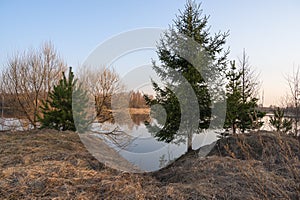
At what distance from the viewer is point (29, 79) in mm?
13828

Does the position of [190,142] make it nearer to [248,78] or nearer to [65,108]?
[65,108]

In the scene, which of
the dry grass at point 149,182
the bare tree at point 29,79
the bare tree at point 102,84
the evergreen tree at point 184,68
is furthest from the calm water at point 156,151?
the bare tree at point 29,79

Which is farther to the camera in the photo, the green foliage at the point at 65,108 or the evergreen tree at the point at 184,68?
the green foliage at the point at 65,108

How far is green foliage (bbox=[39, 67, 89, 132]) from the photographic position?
899 centimetres

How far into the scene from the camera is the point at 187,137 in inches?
299

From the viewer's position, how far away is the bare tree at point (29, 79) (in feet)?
44.8

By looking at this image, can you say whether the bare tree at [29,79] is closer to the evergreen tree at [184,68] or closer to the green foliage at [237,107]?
the evergreen tree at [184,68]

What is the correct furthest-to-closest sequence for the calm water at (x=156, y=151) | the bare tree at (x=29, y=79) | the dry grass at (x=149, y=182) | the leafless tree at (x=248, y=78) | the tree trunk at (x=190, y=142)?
the bare tree at (x=29, y=79) → the leafless tree at (x=248, y=78) → the tree trunk at (x=190, y=142) → the calm water at (x=156, y=151) → the dry grass at (x=149, y=182)

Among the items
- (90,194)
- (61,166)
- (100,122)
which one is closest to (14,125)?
(100,122)

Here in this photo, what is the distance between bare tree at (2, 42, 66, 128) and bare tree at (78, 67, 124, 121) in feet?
7.50

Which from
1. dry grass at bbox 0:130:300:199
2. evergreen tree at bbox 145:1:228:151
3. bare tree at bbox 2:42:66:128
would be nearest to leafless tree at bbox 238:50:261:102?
evergreen tree at bbox 145:1:228:151

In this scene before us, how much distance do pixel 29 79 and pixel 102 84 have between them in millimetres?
4459

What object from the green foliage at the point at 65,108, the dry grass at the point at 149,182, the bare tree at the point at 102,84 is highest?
the bare tree at the point at 102,84

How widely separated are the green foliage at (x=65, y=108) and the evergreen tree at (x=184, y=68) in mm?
3453
